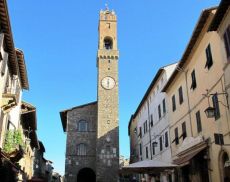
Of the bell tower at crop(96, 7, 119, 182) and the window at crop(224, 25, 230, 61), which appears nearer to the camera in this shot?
the window at crop(224, 25, 230, 61)

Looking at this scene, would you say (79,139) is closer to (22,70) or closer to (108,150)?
(108,150)

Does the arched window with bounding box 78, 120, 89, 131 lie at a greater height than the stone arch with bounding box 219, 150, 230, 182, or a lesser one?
greater

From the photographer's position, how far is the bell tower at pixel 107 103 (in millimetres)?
38375

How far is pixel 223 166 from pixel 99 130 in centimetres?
2650

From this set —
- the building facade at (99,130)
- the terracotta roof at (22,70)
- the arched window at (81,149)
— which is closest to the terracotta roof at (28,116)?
the terracotta roof at (22,70)

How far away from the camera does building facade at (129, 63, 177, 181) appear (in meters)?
25.2

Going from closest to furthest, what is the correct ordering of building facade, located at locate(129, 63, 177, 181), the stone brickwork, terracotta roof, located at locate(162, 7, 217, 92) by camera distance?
1. terracotta roof, located at locate(162, 7, 217, 92)
2. building facade, located at locate(129, 63, 177, 181)
3. the stone brickwork

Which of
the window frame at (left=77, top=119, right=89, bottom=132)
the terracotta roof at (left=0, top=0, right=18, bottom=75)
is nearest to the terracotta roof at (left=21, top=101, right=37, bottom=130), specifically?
the terracotta roof at (left=0, top=0, right=18, bottom=75)

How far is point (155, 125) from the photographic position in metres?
29.0

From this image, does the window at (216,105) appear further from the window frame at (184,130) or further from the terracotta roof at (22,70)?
the terracotta roof at (22,70)

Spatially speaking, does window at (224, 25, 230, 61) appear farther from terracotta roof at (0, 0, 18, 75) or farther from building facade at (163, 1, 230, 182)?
terracotta roof at (0, 0, 18, 75)

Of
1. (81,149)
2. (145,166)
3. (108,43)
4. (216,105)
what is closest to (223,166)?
(216,105)

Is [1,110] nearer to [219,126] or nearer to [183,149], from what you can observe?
[219,126]

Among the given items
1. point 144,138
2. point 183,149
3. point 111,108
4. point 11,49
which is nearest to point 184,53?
point 183,149
